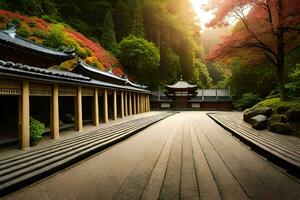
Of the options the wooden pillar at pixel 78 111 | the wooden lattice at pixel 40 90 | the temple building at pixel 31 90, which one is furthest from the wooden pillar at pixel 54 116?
the wooden pillar at pixel 78 111

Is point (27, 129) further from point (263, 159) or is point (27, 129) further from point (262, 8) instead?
point (262, 8)

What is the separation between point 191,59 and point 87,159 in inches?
1868

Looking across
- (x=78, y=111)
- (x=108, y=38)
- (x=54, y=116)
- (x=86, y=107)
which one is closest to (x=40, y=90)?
(x=54, y=116)

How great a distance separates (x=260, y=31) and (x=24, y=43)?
47.2 feet

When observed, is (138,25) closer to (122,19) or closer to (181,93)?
(122,19)

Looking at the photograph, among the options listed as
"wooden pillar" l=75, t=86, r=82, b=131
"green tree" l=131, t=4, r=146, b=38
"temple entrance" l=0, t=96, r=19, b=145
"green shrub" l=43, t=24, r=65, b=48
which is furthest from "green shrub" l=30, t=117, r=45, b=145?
"green tree" l=131, t=4, r=146, b=38

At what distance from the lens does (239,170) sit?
15.7 feet

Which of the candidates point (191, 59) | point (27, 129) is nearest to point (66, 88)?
point (27, 129)

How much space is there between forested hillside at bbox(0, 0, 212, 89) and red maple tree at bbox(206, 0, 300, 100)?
93.8 feet

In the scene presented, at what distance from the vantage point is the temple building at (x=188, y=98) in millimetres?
37656

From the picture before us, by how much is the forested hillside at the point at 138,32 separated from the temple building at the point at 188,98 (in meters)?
6.04

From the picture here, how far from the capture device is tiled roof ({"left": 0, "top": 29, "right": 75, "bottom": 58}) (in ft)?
30.5

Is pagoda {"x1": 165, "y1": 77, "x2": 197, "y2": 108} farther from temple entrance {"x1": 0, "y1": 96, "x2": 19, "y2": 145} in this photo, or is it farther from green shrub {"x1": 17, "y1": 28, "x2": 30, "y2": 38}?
temple entrance {"x1": 0, "y1": 96, "x2": 19, "y2": 145}

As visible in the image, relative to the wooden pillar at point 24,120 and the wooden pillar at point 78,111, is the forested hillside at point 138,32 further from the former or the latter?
the wooden pillar at point 24,120
